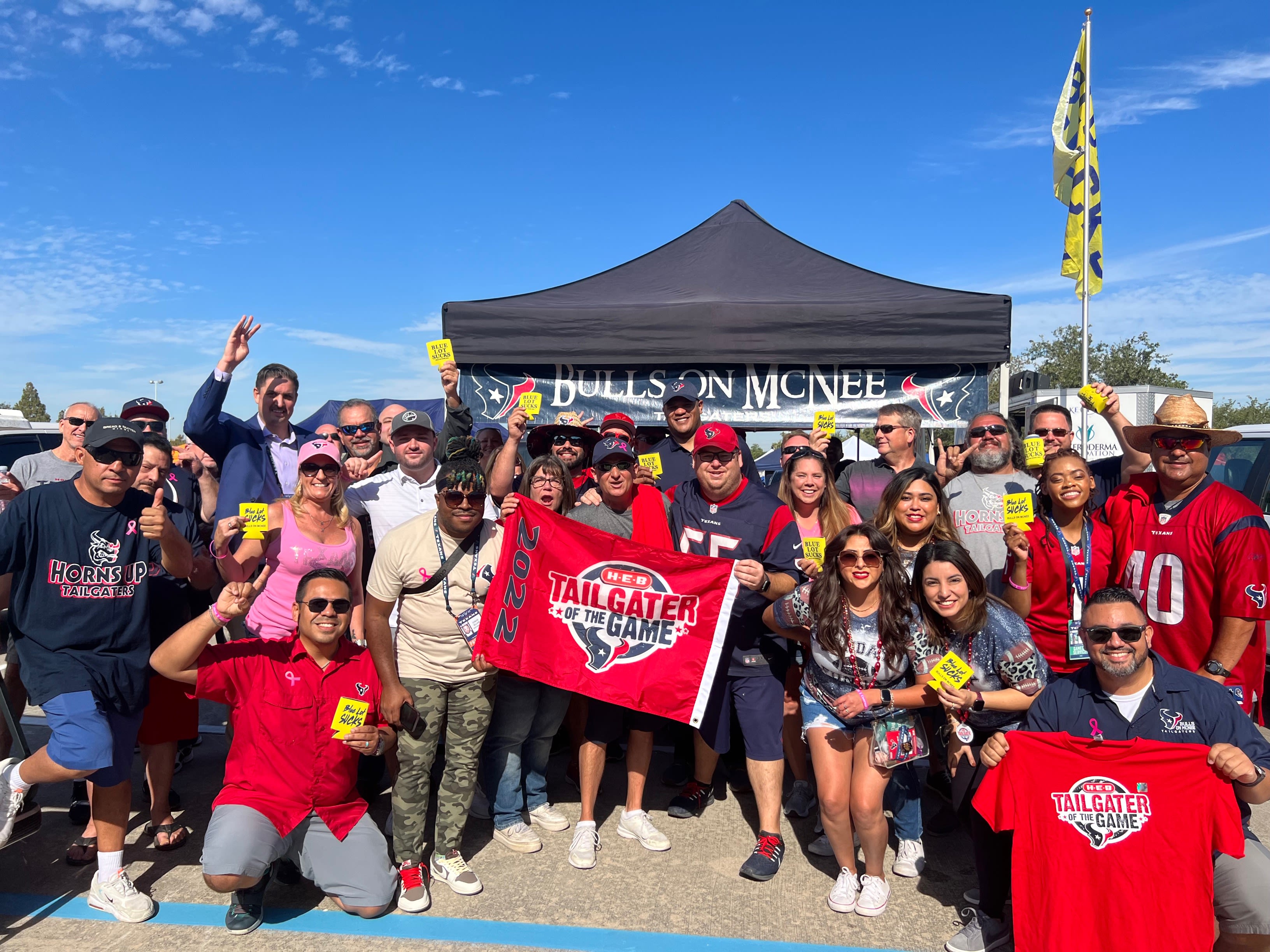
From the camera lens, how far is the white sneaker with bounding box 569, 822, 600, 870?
396 centimetres

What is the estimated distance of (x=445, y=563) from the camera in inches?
151

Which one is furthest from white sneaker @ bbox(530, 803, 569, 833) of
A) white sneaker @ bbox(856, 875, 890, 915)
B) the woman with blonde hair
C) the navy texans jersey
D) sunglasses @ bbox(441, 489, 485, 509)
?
sunglasses @ bbox(441, 489, 485, 509)

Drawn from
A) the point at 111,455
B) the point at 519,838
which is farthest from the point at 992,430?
the point at 111,455

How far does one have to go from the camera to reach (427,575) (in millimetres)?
3803

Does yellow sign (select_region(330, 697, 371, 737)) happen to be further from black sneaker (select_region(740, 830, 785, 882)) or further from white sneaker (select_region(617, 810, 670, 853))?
black sneaker (select_region(740, 830, 785, 882))

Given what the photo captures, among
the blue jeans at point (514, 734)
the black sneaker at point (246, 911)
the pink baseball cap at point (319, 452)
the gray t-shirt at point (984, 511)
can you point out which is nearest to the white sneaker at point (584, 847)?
the blue jeans at point (514, 734)

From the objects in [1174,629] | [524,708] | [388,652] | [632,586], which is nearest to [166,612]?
[388,652]

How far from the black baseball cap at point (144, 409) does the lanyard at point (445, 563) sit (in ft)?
7.93

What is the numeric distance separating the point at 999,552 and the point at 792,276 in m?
3.03

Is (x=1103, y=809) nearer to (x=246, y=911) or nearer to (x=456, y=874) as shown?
(x=456, y=874)

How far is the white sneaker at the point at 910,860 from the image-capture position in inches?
152

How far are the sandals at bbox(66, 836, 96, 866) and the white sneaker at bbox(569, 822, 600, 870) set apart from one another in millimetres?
2260

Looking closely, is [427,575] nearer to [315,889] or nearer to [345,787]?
[345,787]

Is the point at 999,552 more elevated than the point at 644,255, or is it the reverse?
the point at 644,255
